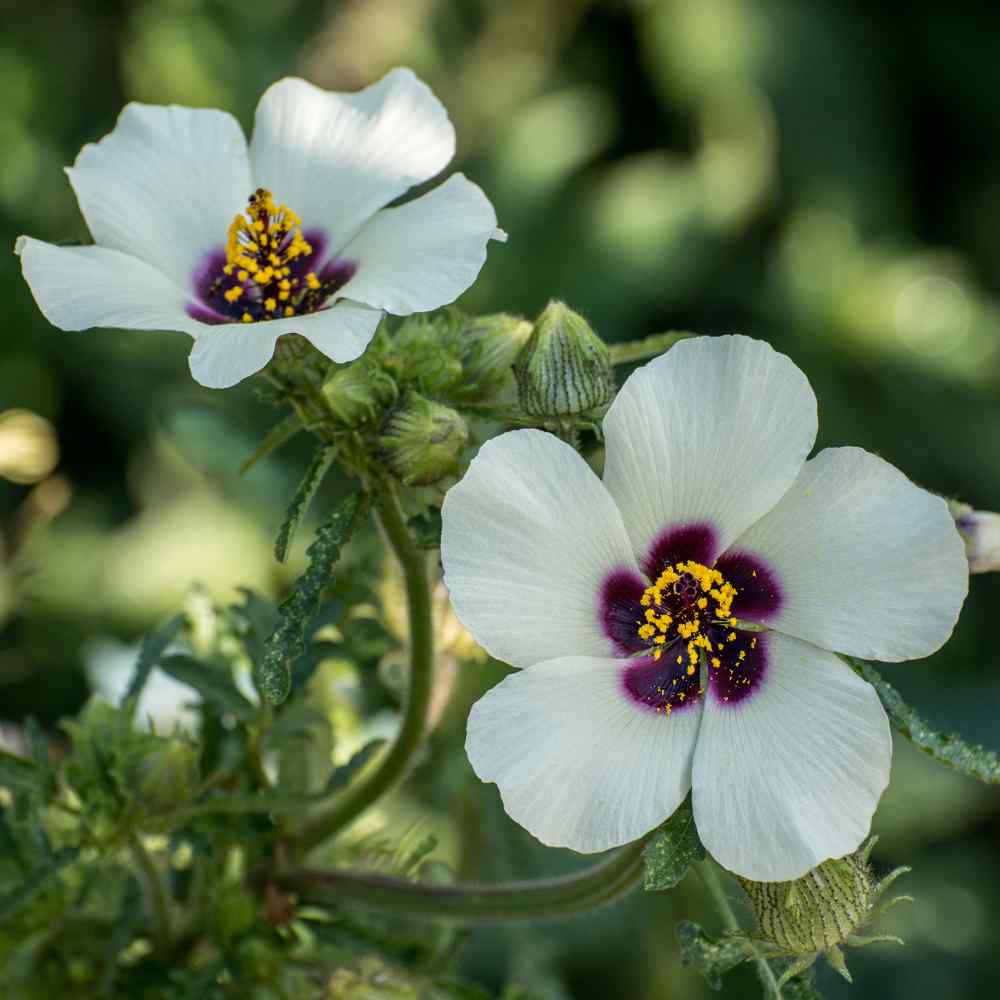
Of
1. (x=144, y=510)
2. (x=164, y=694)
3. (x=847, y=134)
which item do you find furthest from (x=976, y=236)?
(x=164, y=694)

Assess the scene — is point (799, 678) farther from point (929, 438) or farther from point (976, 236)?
point (976, 236)

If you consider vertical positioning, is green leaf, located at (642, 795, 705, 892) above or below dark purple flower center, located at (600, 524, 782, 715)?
below

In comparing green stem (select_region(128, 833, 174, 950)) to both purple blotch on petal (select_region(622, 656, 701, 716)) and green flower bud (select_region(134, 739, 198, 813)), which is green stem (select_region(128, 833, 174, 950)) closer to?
green flower bud (select_region(134, 739, 198, 813))

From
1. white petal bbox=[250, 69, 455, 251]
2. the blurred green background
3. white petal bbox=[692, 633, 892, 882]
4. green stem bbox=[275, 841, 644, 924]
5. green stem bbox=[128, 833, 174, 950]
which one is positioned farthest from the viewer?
the blurred green background

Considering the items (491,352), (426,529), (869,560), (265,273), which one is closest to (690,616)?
(869,560)

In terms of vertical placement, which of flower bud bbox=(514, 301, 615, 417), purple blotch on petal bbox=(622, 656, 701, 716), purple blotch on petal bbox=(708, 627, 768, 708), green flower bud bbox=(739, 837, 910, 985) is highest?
flower bud bbox=(514, 301, 615, 417)

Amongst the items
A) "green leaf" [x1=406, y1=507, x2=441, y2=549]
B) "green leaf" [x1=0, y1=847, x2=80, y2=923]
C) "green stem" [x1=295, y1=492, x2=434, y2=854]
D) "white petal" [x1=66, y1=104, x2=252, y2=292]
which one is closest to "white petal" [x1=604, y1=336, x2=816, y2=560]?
"green leaf" [x1=406, y1=507, x2=441, y2=549]

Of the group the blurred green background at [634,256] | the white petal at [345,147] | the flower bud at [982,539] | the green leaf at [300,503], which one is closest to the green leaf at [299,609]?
the green leaf at [300,503]

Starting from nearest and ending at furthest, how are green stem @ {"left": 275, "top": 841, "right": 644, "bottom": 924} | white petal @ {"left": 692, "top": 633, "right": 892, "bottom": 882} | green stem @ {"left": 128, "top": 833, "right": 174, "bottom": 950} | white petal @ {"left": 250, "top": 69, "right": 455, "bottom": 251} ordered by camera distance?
white petal @ {"left": 692, "top": 633, "right": 892, "bottom": 882} < green stem @ {"left": 275, "top": 841, "right": 644, "bottom": 924} < white petal @ {"left": 250, "top": 69, "right": 455, "bottom": 251} < green stem @ {"left": 128, "top": 833, "right": 174, "bottom": 950}
